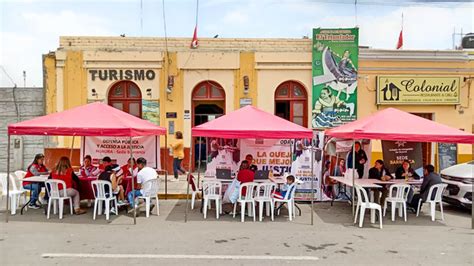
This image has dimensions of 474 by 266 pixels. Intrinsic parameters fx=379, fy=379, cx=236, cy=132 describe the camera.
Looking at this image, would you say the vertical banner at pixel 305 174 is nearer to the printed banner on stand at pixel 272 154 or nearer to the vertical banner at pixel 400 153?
the printed banner on stand at pixel 272 154

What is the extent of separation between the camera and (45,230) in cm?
723

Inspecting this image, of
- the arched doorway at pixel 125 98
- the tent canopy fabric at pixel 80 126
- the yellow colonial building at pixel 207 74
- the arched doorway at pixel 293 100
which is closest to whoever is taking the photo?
the tent canopy fabric at pixel 80 126

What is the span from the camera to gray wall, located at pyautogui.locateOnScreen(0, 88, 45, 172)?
15250 millimetres

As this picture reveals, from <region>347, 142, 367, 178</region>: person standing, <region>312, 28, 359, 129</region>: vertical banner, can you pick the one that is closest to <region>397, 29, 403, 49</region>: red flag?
<region>312, 28, 359, 129</region>: vertical banner

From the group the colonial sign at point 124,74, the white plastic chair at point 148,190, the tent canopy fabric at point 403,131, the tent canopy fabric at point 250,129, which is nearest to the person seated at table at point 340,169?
the tent canopy fabric at point 403,131

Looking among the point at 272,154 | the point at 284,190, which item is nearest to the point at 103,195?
the point at 284,190

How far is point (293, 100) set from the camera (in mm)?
15609

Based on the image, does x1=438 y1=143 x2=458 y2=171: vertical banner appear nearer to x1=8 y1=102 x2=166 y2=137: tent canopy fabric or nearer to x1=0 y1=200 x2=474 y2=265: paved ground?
x1=0 y1=200 x2=474 y2=265: paved ground

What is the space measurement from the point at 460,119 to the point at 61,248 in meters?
15.3

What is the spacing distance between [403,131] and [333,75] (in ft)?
24.0

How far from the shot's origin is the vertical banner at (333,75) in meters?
15.2

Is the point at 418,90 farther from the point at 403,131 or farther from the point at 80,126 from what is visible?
the point at 80,126

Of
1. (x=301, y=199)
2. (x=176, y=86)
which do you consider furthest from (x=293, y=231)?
(x=176, y=86)

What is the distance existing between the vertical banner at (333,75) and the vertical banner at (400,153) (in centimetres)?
399
